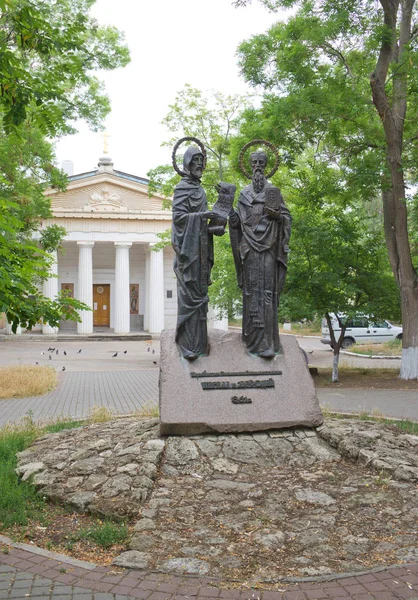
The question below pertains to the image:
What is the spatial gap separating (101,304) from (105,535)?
37538 mm

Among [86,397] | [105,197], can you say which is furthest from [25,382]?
[105,197]

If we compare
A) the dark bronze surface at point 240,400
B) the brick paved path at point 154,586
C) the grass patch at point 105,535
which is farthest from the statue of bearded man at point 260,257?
the brick paved path at point 154,586

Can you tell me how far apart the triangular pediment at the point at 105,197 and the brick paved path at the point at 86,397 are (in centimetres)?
2225

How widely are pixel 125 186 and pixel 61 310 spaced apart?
34474mm

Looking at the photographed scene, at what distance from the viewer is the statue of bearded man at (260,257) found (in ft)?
25.0

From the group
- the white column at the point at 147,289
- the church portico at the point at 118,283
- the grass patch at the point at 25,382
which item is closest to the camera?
the grass patch at the point at 25,382

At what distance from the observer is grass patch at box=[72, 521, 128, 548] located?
471 cm

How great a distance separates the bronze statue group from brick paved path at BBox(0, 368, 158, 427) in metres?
3.61

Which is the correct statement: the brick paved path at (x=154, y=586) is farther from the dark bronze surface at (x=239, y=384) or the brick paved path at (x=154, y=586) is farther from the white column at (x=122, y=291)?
the white column at (x=122, y=291)

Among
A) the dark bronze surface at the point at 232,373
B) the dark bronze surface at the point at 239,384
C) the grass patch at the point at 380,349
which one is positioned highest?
the dark bronze surface at the point at 232,373

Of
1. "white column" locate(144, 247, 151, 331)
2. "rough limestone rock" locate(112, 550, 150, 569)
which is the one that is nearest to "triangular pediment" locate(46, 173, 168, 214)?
"white column" locate(144, 247, 151, 331)

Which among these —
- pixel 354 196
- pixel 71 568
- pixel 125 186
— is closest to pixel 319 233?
pixel 354 196

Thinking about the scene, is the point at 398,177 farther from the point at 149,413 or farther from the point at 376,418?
the point at 149,413

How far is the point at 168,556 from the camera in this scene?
4.47 m
